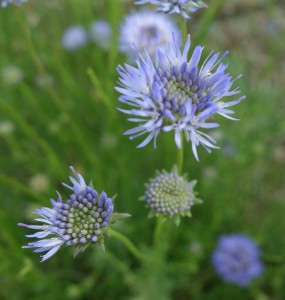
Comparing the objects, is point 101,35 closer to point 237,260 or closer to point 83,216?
point 237,260

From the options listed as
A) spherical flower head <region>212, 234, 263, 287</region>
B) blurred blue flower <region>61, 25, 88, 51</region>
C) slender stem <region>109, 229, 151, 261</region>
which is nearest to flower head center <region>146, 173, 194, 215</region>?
slender stem <region>109, 229, 151, 261</region>

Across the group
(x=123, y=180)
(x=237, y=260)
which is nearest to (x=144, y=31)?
(x=123, y=180)

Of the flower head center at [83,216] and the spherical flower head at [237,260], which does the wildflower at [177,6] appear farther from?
the spherical flower head at [237,260]

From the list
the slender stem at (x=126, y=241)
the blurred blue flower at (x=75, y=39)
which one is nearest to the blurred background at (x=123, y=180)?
the blurred blue flower at (x=75, y=39)

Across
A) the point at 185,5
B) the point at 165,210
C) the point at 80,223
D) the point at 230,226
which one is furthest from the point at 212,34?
the point at 80,223

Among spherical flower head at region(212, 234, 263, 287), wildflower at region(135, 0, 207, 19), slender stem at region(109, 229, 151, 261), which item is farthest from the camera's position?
spherical flower head at region(212, 234, 263, 287)

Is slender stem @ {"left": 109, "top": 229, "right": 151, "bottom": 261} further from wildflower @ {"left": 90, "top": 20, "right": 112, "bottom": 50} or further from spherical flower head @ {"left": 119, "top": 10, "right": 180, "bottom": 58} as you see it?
wildflower @ {"left": 90, "top": 20, "right": 112, "bottom": 50}
